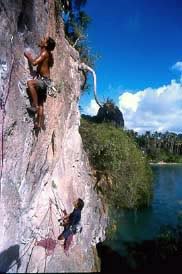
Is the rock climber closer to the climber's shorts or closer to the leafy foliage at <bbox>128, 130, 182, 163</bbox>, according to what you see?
the climber's shorts

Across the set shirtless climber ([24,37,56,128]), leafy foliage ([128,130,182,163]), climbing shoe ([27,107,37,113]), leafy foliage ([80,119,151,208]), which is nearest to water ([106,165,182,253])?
leafy foliage ([80,119,151,208])

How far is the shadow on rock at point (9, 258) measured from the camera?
8.61 meters

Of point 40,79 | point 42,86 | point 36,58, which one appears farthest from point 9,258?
point 36,58

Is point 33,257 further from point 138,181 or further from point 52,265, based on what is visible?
point 138,181

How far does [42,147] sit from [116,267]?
42.3 ft

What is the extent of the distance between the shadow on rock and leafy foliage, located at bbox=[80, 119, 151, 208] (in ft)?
54.9

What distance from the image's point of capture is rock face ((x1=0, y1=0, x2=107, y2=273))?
8.98m

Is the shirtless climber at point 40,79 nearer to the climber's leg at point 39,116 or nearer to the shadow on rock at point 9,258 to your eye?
the climber's leg at point 39,116

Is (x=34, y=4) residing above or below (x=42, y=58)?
above

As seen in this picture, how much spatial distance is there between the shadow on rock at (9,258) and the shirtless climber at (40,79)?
11.1ft

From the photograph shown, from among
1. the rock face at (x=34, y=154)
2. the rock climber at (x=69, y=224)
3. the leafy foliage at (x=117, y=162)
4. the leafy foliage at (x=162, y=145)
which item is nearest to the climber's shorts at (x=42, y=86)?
the rock face at (x=34, y=154)

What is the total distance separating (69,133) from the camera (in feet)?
46.5

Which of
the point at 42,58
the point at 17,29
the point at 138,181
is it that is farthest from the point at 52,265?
the point at 138,181

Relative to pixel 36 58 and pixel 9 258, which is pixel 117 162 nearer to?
pixel 36 58
